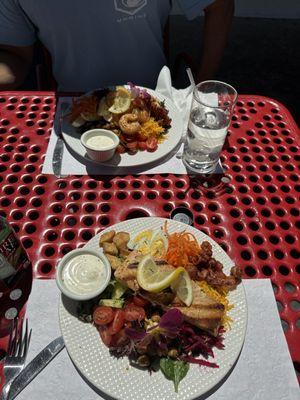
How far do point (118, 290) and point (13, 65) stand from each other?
188 cm

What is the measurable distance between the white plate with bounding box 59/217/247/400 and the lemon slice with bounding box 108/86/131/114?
1153 millimetres

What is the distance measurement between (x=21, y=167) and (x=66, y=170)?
0.79ft

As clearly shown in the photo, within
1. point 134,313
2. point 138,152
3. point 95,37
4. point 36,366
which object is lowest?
point 36,366

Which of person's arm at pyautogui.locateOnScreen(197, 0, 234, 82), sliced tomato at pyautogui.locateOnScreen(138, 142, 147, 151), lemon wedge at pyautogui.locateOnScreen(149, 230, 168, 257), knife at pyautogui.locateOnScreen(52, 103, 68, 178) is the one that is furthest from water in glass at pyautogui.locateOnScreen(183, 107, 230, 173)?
person's arm at pyautogui.locateOnScreen(197, 0, 234, 82)

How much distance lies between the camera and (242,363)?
1330 millimetres

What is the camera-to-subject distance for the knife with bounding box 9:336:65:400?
123 cm

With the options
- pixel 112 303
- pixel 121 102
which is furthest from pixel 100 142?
pixel 112 303

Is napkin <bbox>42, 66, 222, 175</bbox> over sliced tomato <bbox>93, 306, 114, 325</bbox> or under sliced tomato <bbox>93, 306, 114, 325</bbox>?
over

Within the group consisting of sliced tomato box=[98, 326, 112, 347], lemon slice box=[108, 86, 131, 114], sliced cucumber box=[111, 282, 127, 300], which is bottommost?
sliced tomato box=[98, 326, 112, 347]

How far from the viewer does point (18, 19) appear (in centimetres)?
243

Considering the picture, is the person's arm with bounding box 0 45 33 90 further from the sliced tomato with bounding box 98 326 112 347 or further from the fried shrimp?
the sliced tomato with bounding box 98 326 112 347

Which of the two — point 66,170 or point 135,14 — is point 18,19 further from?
point 66,170

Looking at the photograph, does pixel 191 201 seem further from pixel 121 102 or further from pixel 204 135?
pixel 121 102

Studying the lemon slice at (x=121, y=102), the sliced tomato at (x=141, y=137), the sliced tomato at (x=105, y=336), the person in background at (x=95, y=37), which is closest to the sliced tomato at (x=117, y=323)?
the sliced tomato at (x=105, y=336)
